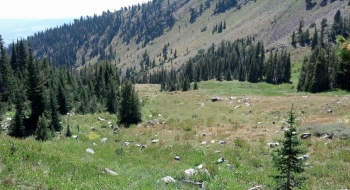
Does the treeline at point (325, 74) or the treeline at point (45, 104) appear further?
the treeline at point (325, 74)

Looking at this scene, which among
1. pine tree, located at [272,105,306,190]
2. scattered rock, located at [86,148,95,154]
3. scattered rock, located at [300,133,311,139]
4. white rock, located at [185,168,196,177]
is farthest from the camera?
scattered rock, located at [300,133,311,139]

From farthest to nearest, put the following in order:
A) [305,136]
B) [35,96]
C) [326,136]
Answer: [35,96], [305,136], [326,136]

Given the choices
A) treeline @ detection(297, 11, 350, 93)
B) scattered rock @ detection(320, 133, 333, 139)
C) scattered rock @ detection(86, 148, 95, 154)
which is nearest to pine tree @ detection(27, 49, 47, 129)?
scattered rock @ detection(86, 148, 95, 154)

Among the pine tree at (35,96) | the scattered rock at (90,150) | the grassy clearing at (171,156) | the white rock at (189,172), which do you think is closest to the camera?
the grassy clearing at (171,156)

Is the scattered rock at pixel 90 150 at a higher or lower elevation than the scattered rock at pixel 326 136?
lower

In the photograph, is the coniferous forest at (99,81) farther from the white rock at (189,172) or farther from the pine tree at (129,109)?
the white rock at (189,172)

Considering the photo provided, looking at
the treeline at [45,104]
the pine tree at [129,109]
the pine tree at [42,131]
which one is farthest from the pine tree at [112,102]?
the pine tree at [42,131]

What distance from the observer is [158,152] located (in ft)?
77.8

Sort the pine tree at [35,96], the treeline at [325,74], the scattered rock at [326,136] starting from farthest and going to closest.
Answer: the treeline at [325,74], the pine tree at [35,96], the scattered rock at [326,136]

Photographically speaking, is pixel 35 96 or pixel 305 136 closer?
pixel 305 136

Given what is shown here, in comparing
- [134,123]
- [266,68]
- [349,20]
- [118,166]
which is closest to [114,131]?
[134,123]

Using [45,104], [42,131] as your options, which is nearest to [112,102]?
[45,104]

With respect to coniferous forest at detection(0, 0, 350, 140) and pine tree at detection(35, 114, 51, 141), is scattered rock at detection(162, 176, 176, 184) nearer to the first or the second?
pine tree at detection(35, 114, 51, 141)

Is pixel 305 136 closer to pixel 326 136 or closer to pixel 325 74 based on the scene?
pixel 326 136
